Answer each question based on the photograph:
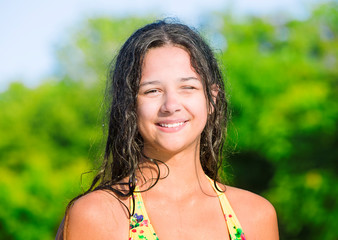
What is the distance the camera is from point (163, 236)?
8.73 ft

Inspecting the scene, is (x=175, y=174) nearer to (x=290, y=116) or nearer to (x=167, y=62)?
(x=167, y=62)

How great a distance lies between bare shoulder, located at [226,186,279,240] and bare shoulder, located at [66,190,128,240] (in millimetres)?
612

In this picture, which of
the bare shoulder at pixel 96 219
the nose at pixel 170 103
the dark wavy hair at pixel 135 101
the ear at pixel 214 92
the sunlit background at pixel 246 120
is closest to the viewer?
the bare shoulder at pixel 96 219

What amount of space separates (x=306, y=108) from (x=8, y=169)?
37.4ft

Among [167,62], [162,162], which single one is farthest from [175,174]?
[167,62]

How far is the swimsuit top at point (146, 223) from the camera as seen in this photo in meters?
2.60

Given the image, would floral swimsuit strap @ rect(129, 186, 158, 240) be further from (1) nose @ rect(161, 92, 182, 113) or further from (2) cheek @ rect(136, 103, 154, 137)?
(1) nose @ rect(161, 92, 182, 113)

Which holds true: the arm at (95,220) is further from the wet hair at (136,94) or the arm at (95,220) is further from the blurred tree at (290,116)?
the blurred tree at (290,116)

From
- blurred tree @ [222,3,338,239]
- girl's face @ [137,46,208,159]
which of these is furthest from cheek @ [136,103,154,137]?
blurred tree @ [222,3,338,239]

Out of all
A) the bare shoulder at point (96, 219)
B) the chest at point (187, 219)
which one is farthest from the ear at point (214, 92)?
the bare shoulder at point (96, 219)

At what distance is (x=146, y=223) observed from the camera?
2.65 m

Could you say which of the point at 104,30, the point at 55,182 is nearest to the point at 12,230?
the point at 55,182

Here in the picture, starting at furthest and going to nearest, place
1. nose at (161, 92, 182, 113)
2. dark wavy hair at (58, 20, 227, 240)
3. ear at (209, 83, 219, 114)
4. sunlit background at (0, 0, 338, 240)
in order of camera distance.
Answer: sunlit background at (0, 0, 338, 240) < ear at (209, 83, 219, 114) < dark wavy hair at (58, 20, 227, 240) < nose at (161, 92, 182, 113)

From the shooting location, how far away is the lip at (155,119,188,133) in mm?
2711
